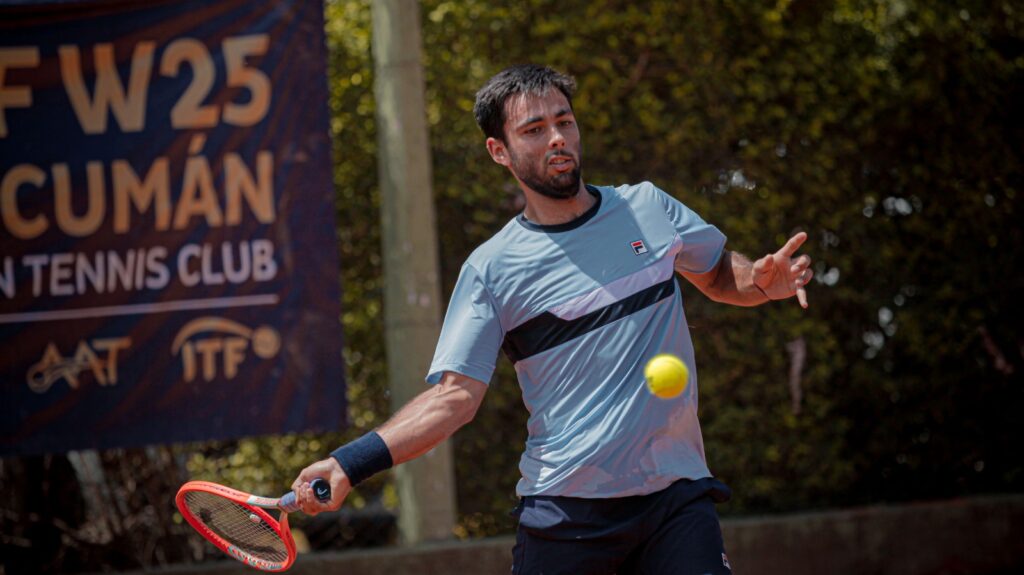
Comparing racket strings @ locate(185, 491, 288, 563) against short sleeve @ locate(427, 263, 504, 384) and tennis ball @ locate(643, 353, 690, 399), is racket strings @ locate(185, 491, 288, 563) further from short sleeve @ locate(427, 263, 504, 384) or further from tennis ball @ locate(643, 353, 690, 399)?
tennis ball @ locate(643, 353, 690, 399)

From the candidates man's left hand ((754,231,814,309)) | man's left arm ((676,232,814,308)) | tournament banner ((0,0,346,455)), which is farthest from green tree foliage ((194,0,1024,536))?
man's left hand ((754,231,814,309))

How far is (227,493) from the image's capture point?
11.5ft

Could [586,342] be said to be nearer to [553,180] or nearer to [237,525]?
[553,180]

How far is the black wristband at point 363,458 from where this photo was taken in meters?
3.13

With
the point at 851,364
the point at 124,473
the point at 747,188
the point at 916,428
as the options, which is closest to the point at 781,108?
the point at 747,188

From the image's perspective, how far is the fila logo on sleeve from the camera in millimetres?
3498

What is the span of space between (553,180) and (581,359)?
1.70 ft

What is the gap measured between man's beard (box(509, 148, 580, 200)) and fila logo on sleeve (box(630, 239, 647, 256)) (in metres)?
0.22

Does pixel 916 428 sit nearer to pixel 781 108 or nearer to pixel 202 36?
pixel 781 108

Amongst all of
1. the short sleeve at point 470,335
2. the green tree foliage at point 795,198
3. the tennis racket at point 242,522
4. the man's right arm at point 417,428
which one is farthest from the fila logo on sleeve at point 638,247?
the green tree foliage at point 795,198

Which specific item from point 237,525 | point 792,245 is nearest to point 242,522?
point 237,525

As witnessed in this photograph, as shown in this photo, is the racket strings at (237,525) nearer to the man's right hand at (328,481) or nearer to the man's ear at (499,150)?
the man's right hand at (328,481)

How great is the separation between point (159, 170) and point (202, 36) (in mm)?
697

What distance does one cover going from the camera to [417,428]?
3.29 metres
